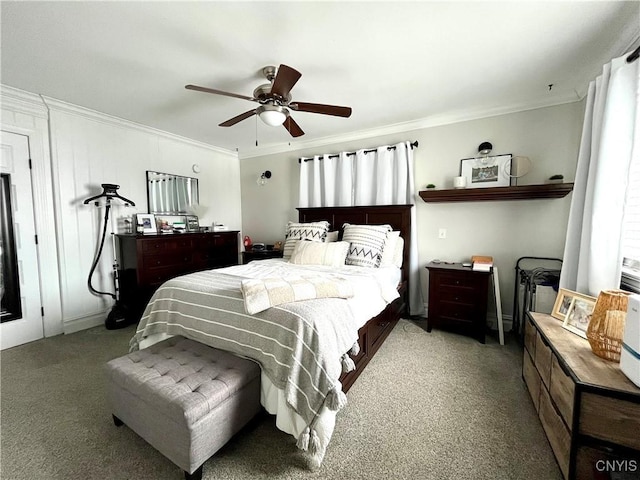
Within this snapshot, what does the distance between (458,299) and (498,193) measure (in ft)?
3.94

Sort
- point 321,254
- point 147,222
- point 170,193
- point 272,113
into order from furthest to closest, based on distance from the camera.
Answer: point 170,193 < point 147,222 < point 321,254 < point 272,113

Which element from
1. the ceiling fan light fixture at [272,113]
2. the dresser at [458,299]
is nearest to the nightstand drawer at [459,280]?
the dresser at [458,299]

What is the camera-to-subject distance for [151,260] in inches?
125

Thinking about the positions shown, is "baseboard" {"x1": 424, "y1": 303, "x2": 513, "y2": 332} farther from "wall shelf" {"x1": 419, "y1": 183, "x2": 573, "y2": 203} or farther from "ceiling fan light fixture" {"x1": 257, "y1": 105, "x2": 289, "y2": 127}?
"ceiling fan light fixture" {"x1": 257, "y1": 105, "x2": 289, "y2": 127}

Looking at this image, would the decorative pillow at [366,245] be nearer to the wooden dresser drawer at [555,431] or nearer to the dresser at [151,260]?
the wooden dresser drawer at [555,431]

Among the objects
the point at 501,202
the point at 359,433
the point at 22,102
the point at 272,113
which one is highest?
the point at 22,102

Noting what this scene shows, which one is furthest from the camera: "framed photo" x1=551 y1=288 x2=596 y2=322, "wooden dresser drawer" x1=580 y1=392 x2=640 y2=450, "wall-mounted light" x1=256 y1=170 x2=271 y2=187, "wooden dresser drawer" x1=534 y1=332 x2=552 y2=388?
"wall-mounted light" x1=256 y1=170 x2=271 y2=187

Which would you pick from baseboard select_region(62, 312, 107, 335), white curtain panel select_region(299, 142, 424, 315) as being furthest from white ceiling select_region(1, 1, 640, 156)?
baseboard select_region(62, 312, 107, 335)

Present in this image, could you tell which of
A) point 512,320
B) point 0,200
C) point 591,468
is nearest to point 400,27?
point 591,468

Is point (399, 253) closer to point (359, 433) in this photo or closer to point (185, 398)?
point (359, 433)

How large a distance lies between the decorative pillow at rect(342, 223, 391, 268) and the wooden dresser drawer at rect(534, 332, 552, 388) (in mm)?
1480

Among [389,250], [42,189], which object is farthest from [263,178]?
[42,189]

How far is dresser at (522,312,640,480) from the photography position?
1104 mm

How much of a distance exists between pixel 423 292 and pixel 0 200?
4773 mm
